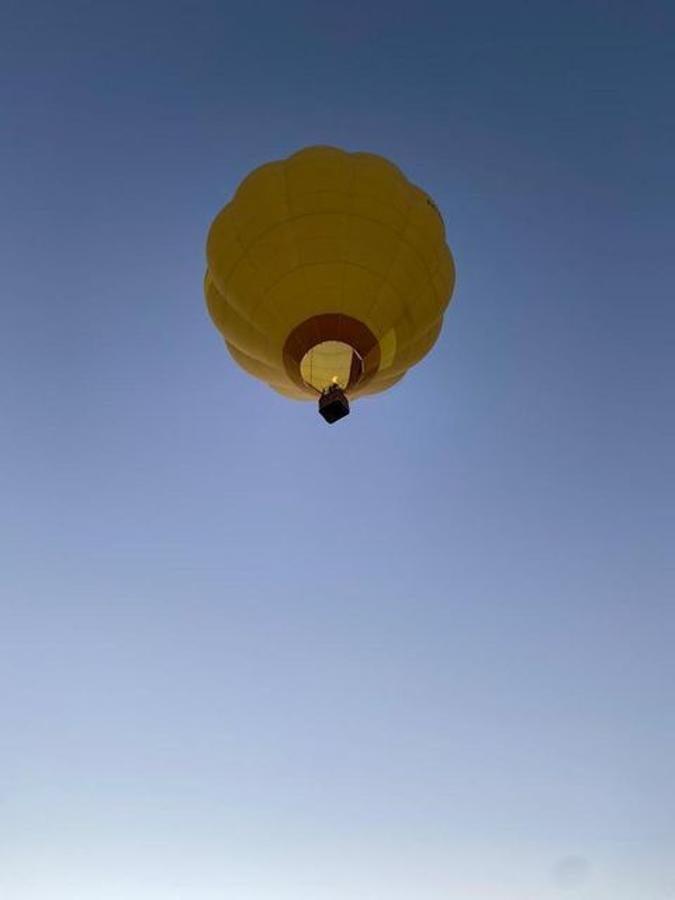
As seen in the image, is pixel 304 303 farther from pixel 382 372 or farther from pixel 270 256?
pixel 382 372

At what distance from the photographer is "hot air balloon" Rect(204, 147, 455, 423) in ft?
37.4

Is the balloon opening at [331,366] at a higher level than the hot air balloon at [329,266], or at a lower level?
lower

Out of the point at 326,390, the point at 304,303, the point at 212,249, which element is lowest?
the point at 326,390

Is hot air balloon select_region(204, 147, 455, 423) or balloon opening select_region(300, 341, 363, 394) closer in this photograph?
hot air balloon select_region(204, 147, 455, 423)

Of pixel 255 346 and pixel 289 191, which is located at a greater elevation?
pixel 289 191

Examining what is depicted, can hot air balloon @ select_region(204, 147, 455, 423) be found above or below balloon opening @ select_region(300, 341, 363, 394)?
above

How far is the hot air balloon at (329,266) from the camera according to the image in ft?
37.4

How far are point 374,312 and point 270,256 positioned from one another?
1781 millimetres

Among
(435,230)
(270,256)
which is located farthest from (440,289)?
(270,256)

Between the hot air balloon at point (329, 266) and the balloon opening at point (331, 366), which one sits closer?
the hot air balloon at point (329, 266)

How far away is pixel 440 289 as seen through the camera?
39.7 ft

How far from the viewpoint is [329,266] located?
447 inches

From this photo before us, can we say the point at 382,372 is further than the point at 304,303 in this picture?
Yes

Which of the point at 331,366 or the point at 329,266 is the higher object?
the point at 329,266
